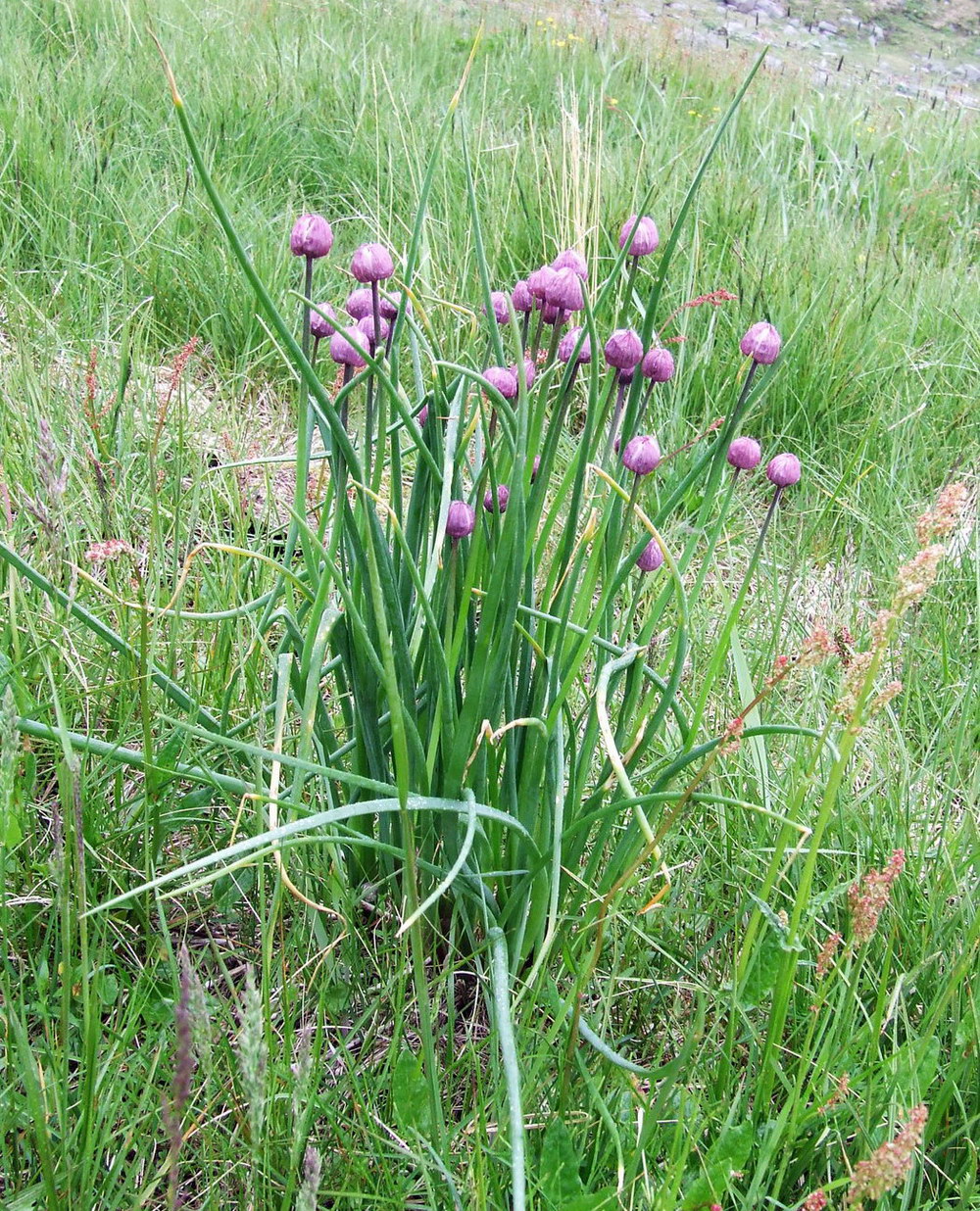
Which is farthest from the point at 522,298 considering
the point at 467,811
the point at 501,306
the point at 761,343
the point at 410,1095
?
the point at 410,1095

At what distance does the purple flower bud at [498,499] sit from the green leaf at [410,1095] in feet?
1.73

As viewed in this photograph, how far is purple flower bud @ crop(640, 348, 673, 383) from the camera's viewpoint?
1.02 m

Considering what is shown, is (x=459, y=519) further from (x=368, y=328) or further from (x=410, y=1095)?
(x=410, y=1095)

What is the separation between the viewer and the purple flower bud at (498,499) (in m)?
1.03

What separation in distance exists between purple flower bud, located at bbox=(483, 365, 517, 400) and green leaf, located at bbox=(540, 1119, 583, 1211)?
662mm

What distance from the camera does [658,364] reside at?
1.02m

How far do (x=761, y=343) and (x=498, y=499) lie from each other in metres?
0.31

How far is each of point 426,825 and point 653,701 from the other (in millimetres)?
349

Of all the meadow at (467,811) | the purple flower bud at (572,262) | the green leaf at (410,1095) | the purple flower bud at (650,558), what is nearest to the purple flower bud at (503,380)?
the meadow at (467,811)

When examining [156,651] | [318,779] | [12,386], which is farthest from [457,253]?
[318,779]

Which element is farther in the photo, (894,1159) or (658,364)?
(658,364)

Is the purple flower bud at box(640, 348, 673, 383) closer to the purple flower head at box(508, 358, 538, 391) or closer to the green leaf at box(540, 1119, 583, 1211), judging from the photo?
the purple flower head at box(508, 358, 538, 391)

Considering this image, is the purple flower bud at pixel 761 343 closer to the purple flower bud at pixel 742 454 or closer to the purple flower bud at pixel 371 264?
the purple flower bud at pixel 742 454

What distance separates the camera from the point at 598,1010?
1141 millimetres
